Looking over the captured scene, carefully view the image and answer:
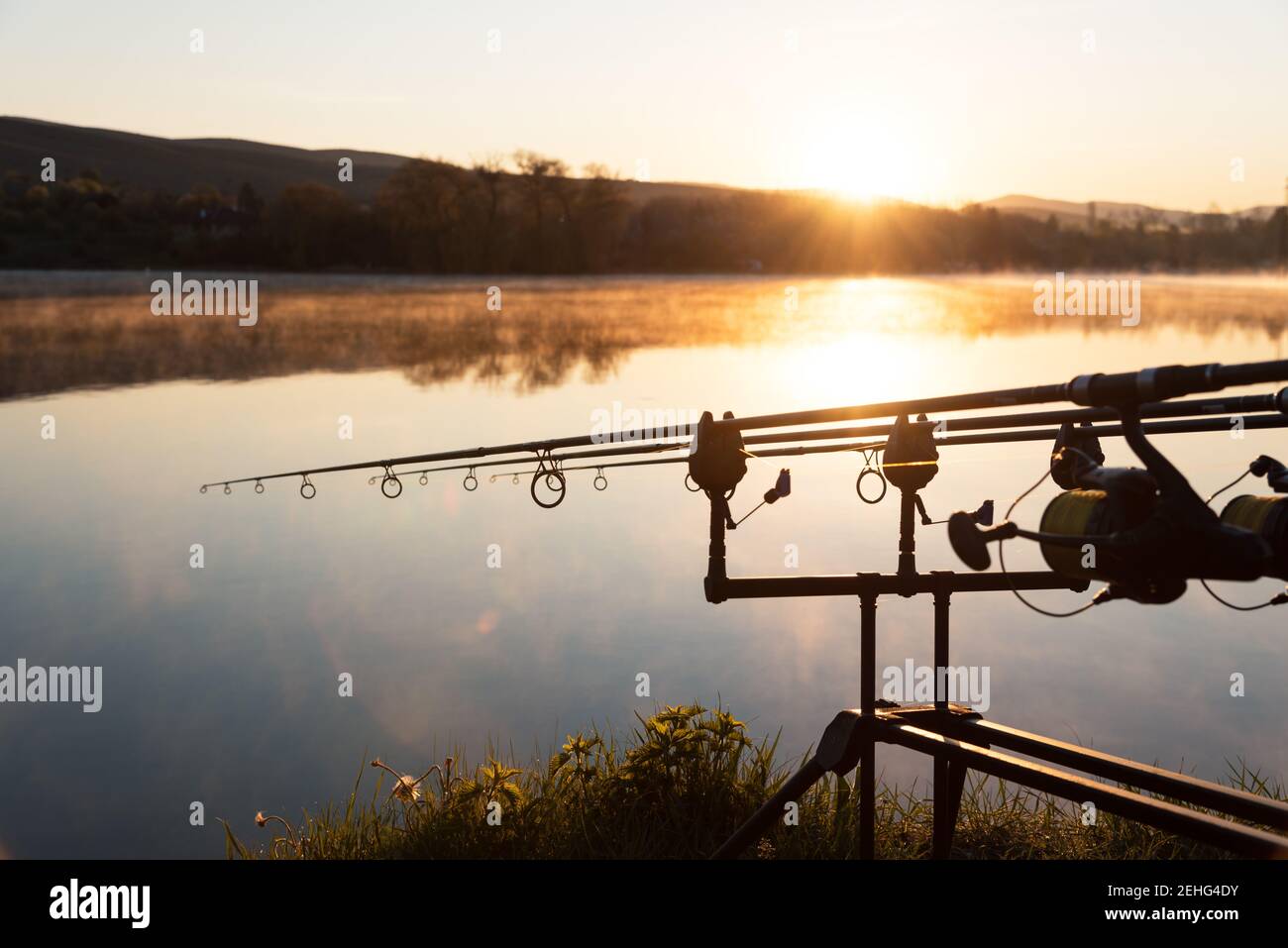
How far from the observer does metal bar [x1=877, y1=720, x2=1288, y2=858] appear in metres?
3.08

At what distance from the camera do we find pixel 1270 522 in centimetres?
278

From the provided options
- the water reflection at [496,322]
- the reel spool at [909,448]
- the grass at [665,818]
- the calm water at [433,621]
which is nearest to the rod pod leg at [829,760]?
the reel spool at [909,448]

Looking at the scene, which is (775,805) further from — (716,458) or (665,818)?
(665,818)

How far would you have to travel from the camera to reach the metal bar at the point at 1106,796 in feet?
10.1

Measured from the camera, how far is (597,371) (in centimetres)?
4991

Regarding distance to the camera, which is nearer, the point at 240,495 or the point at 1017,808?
the point at 1017,808

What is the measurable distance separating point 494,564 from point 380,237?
7480 cm

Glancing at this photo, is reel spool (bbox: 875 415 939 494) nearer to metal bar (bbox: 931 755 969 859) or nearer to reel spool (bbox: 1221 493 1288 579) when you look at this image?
reel spool (bbox: 1221 493 1288 579)

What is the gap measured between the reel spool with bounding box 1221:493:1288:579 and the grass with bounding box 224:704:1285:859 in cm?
330

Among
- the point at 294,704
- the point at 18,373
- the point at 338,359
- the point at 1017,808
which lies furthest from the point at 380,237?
the point at 1017,808

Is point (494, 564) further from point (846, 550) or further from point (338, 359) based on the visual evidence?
point (338, 359)

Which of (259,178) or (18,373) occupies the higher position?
(259,178)

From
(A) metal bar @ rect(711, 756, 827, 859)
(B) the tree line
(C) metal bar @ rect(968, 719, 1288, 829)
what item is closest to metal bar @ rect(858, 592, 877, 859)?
(A) metal bar @ rect(711, 756, 827, 859)
